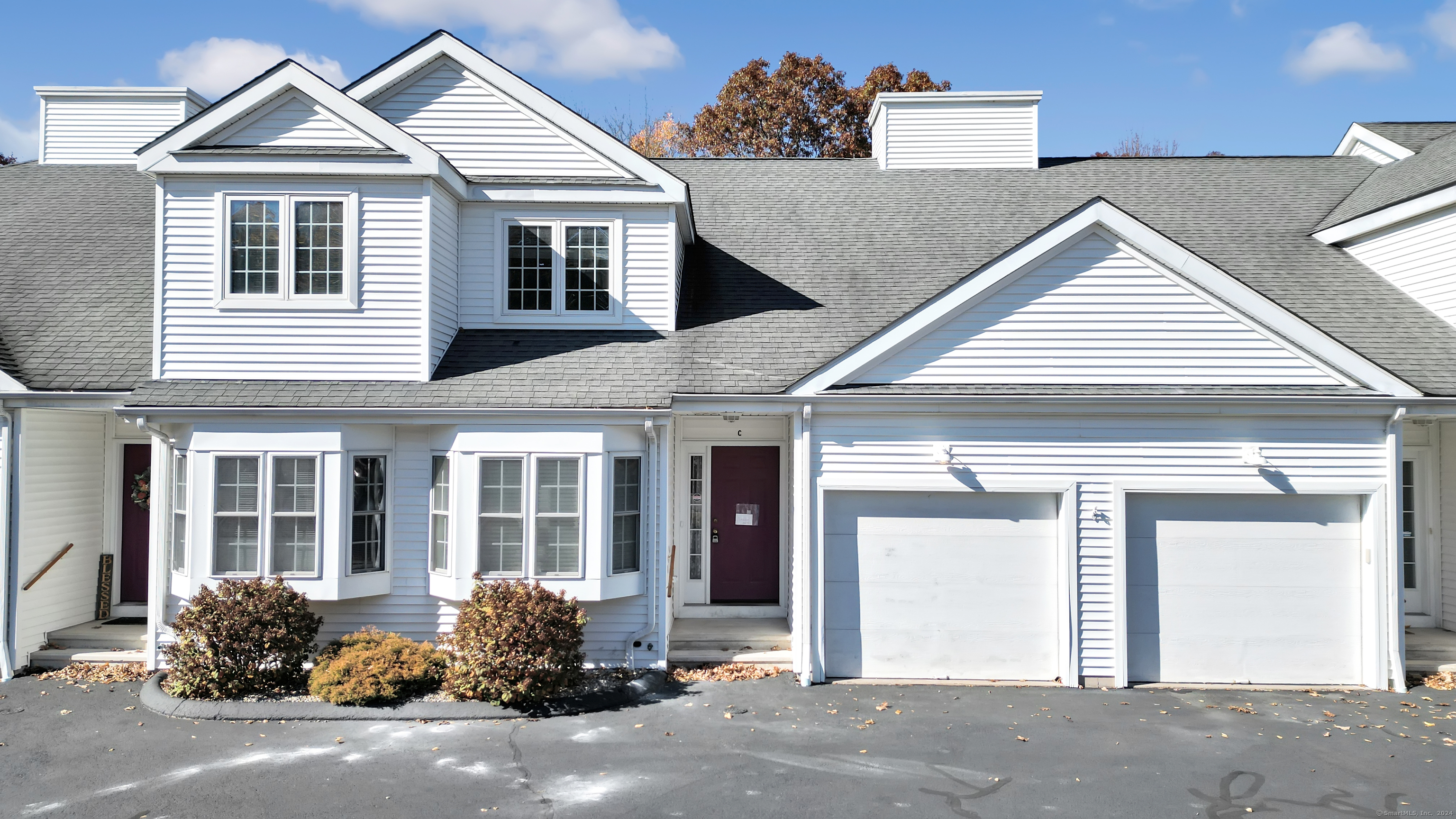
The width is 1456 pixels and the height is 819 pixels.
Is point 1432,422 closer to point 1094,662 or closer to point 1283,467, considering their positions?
point 1283,467

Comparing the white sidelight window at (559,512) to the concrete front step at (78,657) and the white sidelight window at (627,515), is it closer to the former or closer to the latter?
the white sidelight window at (627,515)

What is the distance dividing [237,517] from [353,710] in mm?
2829

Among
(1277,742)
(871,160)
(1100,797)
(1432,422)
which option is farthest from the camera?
(871,160)

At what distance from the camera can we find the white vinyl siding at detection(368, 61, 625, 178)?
1142 cm

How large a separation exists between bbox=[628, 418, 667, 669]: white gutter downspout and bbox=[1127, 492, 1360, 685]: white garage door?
5.54 meters

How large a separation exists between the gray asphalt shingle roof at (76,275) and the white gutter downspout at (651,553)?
6156 mm

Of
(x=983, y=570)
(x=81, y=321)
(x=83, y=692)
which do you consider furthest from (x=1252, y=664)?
(x=81, y=321)

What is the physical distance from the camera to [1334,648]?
32.7ft

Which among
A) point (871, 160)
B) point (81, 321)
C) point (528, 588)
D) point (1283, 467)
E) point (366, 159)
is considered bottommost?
point (528, 588)

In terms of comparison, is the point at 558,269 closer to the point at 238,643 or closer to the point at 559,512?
the point at 559,512

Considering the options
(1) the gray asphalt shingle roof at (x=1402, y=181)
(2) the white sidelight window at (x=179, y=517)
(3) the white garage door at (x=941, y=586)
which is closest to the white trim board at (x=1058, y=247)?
(3) the white garage door at (x=941, y=586)

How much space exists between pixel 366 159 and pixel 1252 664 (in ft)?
39.1

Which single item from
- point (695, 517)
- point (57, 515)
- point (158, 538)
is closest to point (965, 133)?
point (695, 517)

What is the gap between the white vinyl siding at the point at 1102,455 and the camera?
9.91 meters
